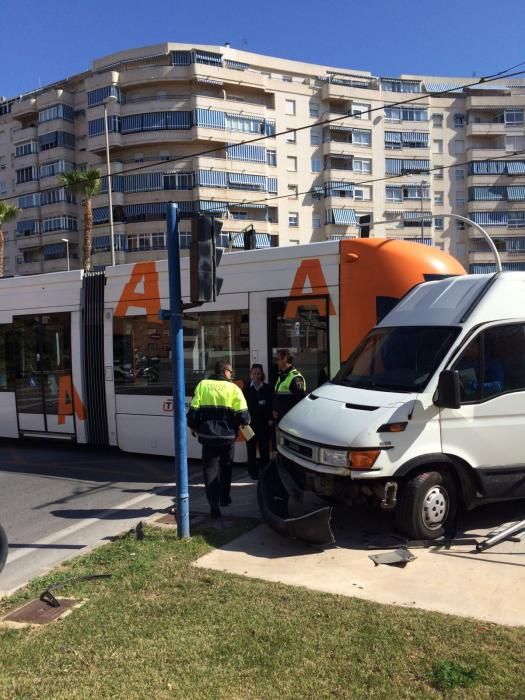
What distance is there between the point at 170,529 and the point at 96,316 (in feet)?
16.6

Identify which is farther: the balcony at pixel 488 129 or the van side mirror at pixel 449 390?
the balcony at pixel 488 129

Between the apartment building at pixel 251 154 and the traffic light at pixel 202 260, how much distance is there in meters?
44.4

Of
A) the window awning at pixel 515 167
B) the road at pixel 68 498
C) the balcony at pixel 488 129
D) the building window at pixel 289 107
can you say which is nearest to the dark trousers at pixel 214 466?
the road at pixel 68 498

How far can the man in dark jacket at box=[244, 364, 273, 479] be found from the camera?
318 inches

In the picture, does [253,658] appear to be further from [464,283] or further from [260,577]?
[464,283]

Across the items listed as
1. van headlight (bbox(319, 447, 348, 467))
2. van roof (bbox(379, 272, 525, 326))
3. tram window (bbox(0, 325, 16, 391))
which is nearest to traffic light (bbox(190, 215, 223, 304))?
van headlight (bbox(319, 447, 348, 467))

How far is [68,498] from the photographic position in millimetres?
8031

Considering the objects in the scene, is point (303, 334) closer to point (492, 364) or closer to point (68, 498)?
point (492, 364)

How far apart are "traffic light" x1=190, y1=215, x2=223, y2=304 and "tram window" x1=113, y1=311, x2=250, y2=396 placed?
307cm

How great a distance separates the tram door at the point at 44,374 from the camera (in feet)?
34.8

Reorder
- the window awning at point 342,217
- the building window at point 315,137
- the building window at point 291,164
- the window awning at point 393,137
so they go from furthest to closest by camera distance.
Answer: the window awning at point 393,137 < the building window at point 315,137 < the window awning at point 342,217 < the building window at point 291,164

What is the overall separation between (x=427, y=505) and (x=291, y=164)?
58.4 metres

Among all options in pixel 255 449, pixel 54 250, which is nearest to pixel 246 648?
pixel 255 449

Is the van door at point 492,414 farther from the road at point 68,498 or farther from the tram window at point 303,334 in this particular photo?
the road at point 68,498
